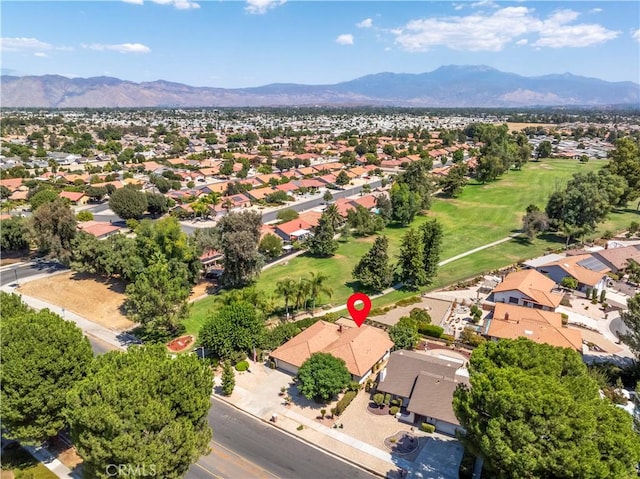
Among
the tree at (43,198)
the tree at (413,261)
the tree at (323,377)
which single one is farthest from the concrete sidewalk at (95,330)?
the tree at (43,198)

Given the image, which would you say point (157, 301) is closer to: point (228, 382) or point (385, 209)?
point (228, 382)

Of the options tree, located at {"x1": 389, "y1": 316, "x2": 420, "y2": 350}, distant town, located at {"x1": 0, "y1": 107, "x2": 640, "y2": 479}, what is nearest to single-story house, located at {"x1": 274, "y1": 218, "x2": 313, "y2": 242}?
distant town, located at {"x1": 0, "y1": 107, "x2": 640, "y2": 479}

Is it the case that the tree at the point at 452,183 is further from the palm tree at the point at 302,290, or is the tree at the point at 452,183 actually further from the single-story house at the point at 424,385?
the single-story house at the point at 424,385

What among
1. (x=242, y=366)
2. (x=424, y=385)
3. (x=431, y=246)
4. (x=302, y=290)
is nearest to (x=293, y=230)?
(x=431, y=246)

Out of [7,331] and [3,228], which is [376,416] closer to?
[7,331]

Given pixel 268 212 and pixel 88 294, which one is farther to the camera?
pixel 268 212

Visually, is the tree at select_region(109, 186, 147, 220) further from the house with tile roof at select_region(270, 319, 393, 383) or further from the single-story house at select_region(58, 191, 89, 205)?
the house with tile roof at select_region(270, 319, 393, 383)
